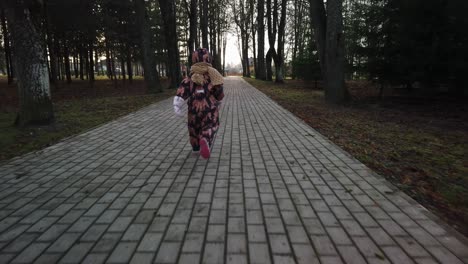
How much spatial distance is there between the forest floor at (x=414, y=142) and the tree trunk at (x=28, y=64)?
7.43 meters

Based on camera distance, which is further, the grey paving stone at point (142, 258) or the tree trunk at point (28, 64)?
the tree trunk at point (28, 64)

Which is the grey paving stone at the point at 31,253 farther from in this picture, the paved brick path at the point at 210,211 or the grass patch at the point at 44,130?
the grass patch at the point at 44,130

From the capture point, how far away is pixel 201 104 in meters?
5.49

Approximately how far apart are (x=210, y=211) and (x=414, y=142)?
545 cm

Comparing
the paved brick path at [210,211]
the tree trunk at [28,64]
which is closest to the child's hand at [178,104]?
the paved brick path at [210,211]

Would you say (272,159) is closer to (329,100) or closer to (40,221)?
(40,221)

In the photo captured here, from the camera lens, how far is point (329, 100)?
42.4 ft

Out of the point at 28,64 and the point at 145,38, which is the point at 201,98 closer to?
the point at 28,64

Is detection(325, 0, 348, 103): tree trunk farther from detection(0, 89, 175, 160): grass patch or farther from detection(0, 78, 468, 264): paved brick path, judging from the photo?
detection(0, 89, 175, 160): grass patch

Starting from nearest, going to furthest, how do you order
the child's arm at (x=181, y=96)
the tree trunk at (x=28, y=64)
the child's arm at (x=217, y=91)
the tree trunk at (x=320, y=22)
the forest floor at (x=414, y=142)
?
1. the forest floor at (x=414, y=142)
2. the child's arm at (x=181, y=96)
3. the child's arm at (x=217, y=91)
4. the tree trunk at (x=28, y=64)
5. the tree trunk at (x=320, y=22)

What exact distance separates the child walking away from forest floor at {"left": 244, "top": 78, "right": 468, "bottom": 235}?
288cm

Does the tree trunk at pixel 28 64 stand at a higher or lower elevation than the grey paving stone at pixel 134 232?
higher

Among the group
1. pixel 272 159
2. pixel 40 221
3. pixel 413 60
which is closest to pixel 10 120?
pixel 40 221

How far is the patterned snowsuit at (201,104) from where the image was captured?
5.48 m
